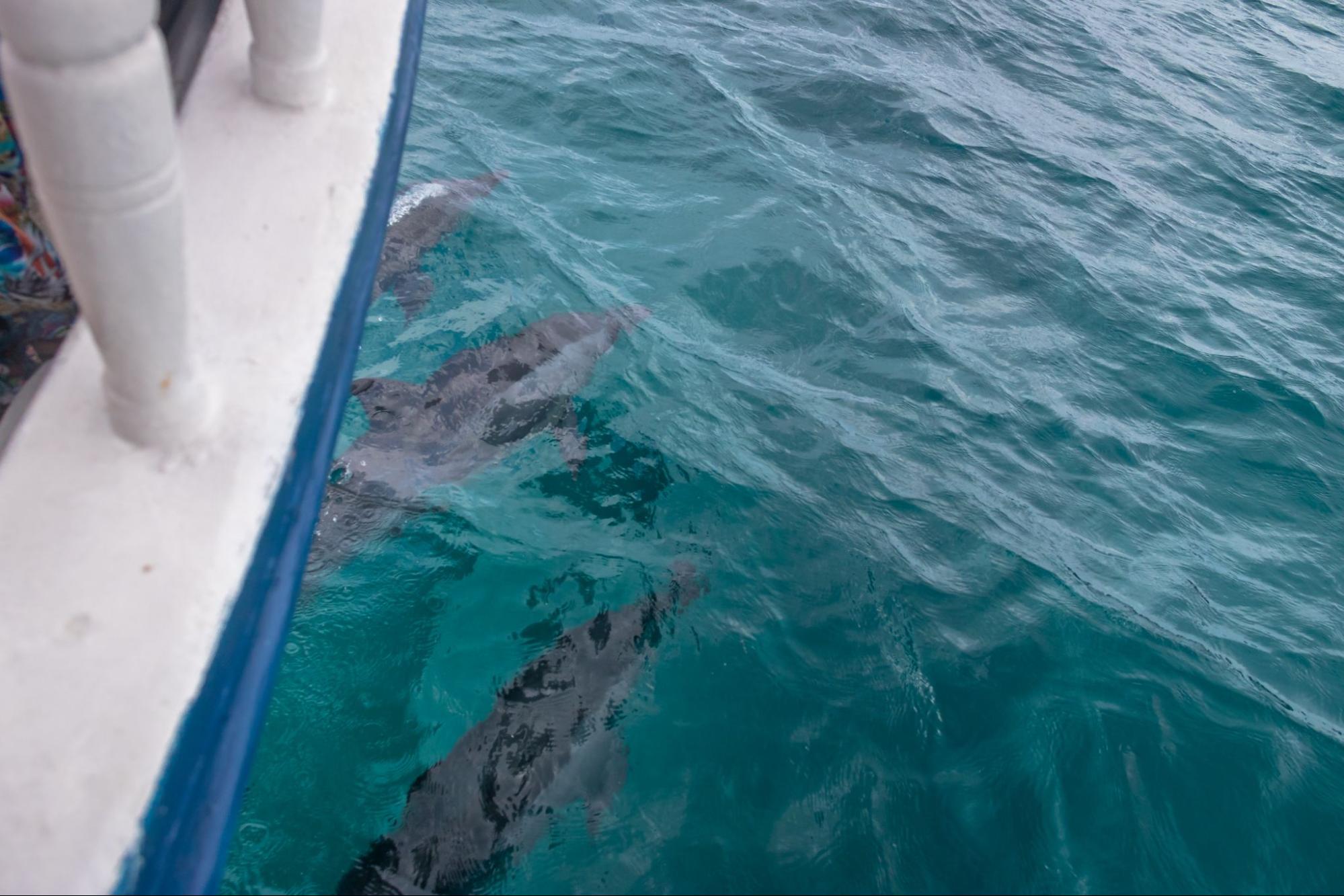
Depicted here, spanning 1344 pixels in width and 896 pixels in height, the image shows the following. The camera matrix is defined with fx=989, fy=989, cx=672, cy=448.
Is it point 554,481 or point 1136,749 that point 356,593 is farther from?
point 1136,749

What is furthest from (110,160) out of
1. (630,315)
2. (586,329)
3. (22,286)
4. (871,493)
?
(630,315)

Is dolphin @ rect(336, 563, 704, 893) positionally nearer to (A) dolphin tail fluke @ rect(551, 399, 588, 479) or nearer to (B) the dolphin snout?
(A) dolphin tail fluke @ rect(551, 399, 588, 479)

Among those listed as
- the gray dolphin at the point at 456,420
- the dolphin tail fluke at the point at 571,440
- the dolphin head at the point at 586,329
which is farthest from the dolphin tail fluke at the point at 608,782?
the dolphin head at the point at 586,329

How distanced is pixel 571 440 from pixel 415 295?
4.85 ft

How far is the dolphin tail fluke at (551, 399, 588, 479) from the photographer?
4953 mm

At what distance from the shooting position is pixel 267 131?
7.53 feet

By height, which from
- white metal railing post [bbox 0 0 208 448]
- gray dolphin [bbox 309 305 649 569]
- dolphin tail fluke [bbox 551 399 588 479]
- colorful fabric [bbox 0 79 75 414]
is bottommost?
dolphin tail fluke [bbox 551 399 588 479]

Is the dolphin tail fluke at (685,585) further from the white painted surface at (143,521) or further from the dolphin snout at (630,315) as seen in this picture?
the white painted surface at (143,521)

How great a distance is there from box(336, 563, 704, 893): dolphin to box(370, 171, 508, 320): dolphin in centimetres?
262

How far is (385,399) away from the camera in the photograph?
4973mm

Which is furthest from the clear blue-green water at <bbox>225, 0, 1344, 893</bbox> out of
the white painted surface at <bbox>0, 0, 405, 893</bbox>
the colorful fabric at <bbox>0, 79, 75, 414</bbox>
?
the white painted surface at <bbox>0, 0, 405, 893</bbox>

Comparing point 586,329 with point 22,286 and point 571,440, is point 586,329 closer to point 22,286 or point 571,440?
point 571,440

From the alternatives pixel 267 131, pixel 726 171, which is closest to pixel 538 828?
pixel 267 131

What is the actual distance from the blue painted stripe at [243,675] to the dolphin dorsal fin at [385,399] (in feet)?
8.92
